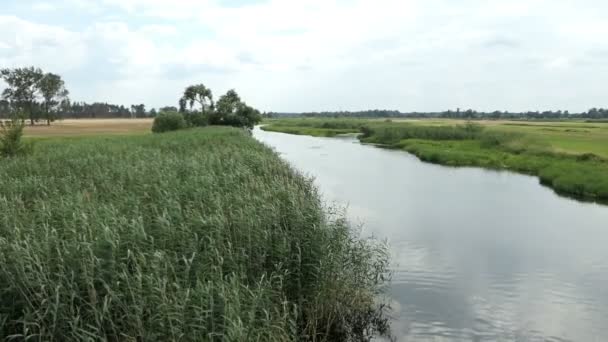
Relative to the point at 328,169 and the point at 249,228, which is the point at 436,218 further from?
the point at 328,169

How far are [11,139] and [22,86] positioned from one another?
3181 inches

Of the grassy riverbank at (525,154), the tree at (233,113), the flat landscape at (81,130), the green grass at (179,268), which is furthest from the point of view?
the tree at (233,113)

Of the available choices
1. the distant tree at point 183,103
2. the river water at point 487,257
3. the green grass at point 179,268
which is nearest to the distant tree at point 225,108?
the distant tree at point 183,103

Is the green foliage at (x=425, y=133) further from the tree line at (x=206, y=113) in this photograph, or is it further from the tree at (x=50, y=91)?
the tree at (x=50, y=91)

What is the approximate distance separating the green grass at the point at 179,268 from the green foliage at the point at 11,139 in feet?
36.8

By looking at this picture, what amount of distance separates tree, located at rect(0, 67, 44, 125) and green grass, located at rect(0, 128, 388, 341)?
91.1 meters

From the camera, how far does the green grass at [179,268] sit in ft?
17.0

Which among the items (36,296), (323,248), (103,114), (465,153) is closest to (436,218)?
(323,248)

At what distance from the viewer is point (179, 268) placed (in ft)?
21.2

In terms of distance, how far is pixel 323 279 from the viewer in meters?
7.69

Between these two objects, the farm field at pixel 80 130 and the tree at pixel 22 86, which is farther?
the tree at pixel 22 86

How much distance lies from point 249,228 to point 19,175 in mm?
10648

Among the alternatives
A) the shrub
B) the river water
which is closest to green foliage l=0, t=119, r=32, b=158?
the river water

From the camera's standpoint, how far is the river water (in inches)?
355
